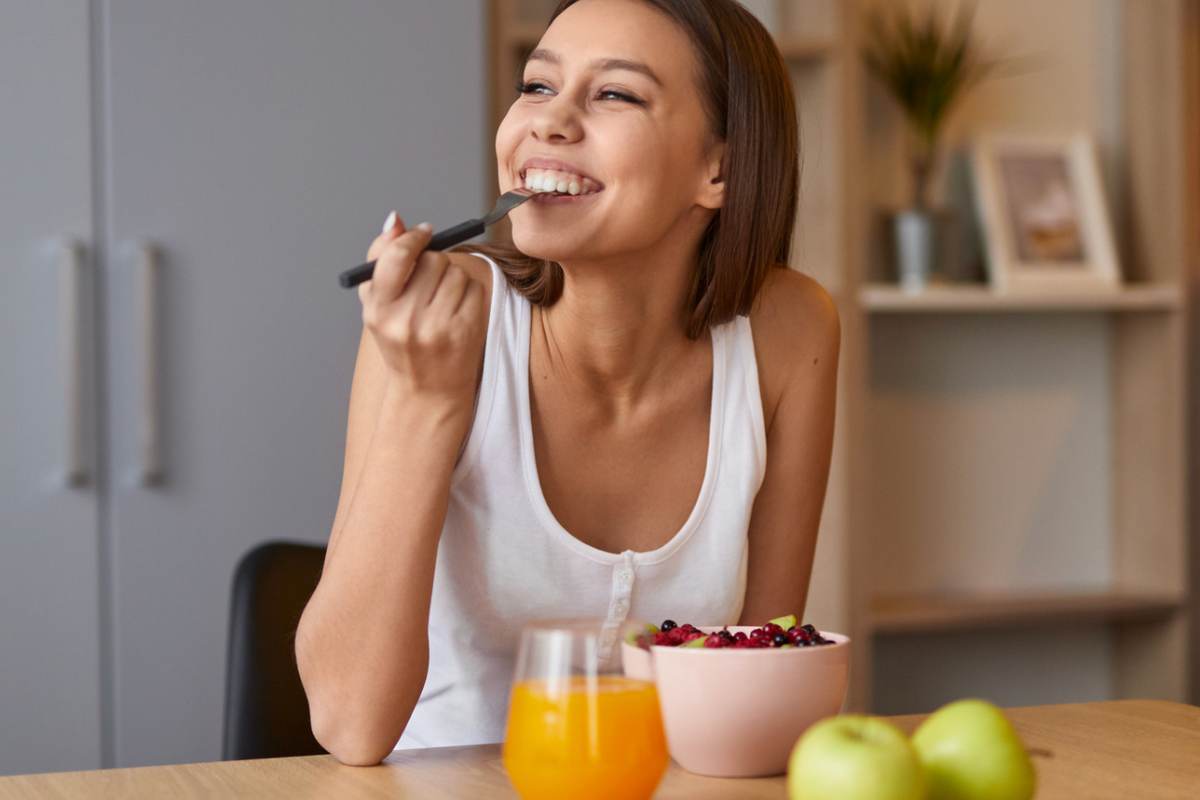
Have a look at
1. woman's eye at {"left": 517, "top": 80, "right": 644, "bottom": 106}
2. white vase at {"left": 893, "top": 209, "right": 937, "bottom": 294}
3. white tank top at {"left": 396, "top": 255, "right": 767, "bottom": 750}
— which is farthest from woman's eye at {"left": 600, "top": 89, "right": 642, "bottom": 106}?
white vase at {"left": 893, "top": 209, "right": 937, "bottom": 294}

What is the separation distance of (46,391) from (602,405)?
0.97m

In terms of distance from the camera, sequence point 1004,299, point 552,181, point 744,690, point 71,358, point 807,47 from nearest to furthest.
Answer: point 744,690 → point 552,181 → point 71,358 → point 807,47 → point 1004,299

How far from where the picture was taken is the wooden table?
0.92 metres

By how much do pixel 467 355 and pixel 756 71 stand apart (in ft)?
1.52

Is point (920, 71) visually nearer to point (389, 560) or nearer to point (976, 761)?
point (389, 560)

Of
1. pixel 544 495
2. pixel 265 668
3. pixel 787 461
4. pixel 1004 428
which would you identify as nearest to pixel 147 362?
pixel 265 668

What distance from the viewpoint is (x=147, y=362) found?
2029 mm

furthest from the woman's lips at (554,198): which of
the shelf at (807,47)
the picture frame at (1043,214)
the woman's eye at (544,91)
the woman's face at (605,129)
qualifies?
the picture frame at (1043,214)

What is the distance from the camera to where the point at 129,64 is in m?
2.03

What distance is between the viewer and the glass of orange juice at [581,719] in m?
0.74

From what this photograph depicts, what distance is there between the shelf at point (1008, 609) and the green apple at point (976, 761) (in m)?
1.84

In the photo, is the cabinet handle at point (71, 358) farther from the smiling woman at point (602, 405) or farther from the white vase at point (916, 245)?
the white vase at point (916, 245)

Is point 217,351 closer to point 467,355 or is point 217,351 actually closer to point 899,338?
point 467,355

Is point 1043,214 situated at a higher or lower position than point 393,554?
higher
